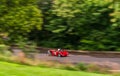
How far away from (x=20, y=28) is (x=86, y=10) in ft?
30.7

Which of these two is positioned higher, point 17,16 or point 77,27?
point 17,16

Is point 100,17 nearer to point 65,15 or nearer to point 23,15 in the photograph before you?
point 65,15

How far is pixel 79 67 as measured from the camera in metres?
14.0

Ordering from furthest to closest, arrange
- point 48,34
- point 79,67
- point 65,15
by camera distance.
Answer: point 48,34 → point 65,15 → point 79,67

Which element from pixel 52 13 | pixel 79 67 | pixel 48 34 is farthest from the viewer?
pixel 48 34

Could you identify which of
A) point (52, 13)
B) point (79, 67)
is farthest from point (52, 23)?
point (79, 67)

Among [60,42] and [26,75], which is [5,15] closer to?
[60,42]

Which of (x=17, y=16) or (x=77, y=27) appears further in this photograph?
(x=77, y=27)

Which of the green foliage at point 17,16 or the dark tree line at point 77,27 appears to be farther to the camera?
the dark tree line at point 77,27

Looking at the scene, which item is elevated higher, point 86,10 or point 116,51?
point 86,10

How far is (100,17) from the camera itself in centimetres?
3102

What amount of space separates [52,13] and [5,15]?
359 inches

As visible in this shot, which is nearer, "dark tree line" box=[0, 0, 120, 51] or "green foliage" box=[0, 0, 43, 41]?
"green foliage" box=[0, 0, 43, 41]

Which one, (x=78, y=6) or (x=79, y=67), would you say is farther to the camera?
(x=78, y=6)
